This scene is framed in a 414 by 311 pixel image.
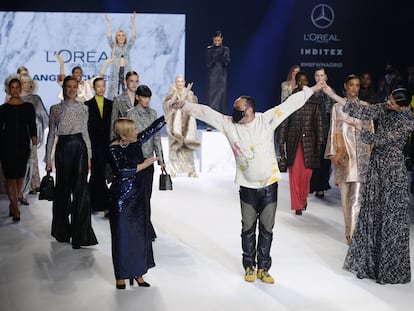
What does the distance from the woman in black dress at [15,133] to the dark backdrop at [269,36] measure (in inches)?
261

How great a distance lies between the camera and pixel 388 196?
5.02 meters

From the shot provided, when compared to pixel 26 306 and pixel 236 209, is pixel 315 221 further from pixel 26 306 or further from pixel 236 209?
pixel 26 306

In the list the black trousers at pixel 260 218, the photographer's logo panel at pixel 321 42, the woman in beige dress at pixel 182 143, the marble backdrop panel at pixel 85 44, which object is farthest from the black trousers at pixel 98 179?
the photographer's logo panel at pixel 321 42

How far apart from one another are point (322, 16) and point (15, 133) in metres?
8.14

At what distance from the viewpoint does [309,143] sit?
23.6 feet

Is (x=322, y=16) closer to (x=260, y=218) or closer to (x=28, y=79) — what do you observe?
(x=28, y=79)

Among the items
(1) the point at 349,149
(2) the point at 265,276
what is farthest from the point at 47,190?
(1) the point at 349,149

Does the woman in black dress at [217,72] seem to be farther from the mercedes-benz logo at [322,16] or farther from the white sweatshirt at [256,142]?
the white sweatshirt at [256,142]

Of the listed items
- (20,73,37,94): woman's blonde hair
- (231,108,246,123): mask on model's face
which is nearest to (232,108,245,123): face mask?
(231,108,246,123): mask on model's face

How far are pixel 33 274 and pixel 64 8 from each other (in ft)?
28.2

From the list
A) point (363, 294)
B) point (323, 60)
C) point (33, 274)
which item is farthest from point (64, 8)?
point (363, 294)

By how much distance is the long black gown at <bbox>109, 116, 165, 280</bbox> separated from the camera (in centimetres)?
473

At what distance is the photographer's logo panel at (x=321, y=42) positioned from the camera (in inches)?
533

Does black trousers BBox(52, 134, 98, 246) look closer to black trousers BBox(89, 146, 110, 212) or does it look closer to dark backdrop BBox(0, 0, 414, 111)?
black trousers BBox(89, 146, 110, 212)
